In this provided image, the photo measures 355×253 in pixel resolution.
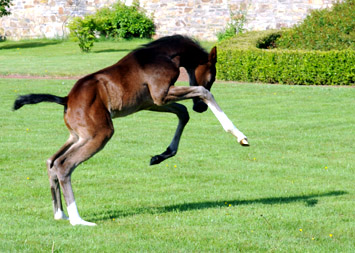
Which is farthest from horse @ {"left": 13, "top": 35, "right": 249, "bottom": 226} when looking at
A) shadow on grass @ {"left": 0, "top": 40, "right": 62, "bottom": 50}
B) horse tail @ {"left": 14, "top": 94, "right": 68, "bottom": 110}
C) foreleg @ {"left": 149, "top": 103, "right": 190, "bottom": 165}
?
shadow on grass @ {"left": 0, "top": 40, "right": 62, "bottom": 50}

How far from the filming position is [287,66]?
2244cm

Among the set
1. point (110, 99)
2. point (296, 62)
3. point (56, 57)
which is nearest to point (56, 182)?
point (110, 99)

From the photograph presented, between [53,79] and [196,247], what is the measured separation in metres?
19.0

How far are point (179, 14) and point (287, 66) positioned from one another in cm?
1548

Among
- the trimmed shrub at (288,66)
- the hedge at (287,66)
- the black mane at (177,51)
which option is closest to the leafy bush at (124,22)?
the hedge at (287,66)

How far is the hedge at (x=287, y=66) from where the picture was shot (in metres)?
21.7

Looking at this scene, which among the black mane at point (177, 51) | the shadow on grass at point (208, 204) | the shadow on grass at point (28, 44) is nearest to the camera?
the black mane at point (177, 51)

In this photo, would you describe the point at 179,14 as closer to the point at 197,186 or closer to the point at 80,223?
the point at 197,186

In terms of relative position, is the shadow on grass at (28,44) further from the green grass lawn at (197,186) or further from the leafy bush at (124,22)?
the green grass lawn at (197,186)

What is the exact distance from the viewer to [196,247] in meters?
6.25

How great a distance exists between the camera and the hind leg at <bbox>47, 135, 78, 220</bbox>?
7.41 meters

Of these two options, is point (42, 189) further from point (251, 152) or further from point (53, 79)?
point (53, 79)

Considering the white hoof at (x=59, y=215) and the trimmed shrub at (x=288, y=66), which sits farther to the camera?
the trimmed shrub at (x=288, y=66)

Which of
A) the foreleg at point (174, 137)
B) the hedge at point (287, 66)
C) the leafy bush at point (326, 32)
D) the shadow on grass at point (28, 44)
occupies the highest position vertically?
the foreleg at point (174, 137)
